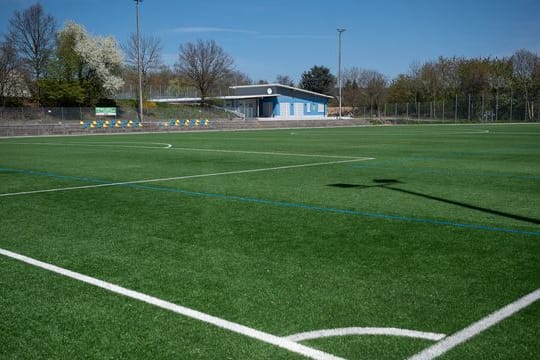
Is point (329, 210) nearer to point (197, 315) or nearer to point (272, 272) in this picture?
point (272, 272)

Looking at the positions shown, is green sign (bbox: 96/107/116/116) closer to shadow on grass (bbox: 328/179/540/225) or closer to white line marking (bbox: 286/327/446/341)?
shadow on grass (bbox: 328/179/540/225)

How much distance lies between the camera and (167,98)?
8950cm

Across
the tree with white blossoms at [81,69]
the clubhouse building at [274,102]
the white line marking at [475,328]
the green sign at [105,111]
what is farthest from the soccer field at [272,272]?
the clubhouse building at [274,102]

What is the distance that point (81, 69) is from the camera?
2405 inches

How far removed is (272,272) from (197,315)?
1104 millimetres

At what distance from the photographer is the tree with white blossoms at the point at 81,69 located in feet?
188

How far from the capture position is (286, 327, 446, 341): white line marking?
10.5ft

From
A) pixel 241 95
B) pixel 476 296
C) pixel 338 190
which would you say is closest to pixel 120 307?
pixel 476 296

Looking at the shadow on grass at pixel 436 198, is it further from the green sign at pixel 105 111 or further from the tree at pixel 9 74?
the tree at pixel 9 74

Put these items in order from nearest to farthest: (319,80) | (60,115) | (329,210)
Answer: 1. (329,210)
2. (60,115)
3. (319,80)

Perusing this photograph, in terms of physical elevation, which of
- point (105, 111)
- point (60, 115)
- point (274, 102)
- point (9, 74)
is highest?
point (9, 74)

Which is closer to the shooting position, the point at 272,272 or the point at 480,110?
the point at 272,272

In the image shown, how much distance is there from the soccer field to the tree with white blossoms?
2060 inches

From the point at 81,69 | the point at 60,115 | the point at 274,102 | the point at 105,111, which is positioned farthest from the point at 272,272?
the point at 274,102
